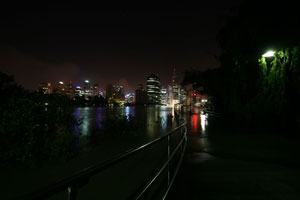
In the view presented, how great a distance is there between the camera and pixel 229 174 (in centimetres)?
466

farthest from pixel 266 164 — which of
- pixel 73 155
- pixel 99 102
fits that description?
pixel 99 102

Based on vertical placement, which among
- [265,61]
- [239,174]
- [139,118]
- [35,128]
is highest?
[265,61]

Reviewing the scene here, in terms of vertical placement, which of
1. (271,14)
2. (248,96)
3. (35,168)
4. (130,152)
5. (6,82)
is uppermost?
(271,14)

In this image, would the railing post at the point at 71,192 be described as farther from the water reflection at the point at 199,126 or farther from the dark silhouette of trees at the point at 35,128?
the water reflection at the point at 199,126

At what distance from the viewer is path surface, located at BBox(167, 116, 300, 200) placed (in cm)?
365

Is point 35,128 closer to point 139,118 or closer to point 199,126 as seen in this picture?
point 199,126

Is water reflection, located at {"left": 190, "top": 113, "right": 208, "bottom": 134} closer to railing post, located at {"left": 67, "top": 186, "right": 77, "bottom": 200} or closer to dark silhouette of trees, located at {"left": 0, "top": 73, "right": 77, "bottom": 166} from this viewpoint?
dark silhouette of trees, located at {"left": 0, "top": 73, "right": 77, "bottom": 166}

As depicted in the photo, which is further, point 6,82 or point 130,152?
point 6,82

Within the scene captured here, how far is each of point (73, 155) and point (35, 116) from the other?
1.90 metres

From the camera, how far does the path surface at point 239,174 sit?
3.65 metres

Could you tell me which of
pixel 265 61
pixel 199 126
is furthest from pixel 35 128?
pixel 199 126

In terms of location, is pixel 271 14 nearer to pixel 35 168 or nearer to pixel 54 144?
pixel 54 144

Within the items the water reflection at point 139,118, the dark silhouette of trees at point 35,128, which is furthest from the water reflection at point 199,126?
the dark silhouette of trees at point 35,128

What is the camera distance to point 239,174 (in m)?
4.65
